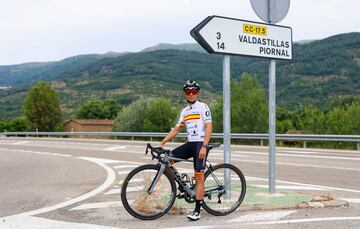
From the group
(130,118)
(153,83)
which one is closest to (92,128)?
(153,83)

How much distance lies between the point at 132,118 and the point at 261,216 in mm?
70788

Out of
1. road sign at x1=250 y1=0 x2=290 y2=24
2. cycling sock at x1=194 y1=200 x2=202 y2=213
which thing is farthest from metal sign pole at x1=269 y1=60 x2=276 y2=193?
cycling sock at x1=194 y1=200 x2=202 y2=213

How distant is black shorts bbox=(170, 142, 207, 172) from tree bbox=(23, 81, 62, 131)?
116 meters

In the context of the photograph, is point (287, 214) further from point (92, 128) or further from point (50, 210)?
point (92, 128)

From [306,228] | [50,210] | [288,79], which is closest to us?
[306,228]

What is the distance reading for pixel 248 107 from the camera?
62188 millimetres

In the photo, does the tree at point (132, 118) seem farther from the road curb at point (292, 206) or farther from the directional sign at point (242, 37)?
the road curb at point (292, 206)

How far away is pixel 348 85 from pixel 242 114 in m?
87.8

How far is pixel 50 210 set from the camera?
24.5ft

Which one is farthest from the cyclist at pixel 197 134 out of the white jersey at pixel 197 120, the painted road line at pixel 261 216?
the painted road line at pixel 261 216

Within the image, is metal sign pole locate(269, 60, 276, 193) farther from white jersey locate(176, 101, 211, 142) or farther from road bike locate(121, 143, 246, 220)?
white jersey locate(176, 101, 211, 142)

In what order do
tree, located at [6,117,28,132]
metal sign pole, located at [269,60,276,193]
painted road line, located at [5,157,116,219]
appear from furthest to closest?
tree, located at [6,117,28,132] → metal sign pole, located at [269,60,276,193] → painted road line, located at [5,157,116,219]

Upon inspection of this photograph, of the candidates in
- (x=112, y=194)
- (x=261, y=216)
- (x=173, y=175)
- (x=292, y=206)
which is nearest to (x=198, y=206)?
(x=173, y=175)

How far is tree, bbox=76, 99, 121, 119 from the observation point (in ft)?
480
